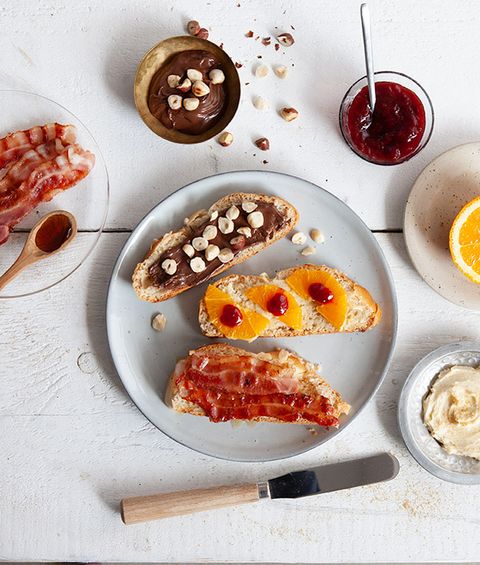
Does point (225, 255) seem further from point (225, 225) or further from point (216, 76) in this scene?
Answer: point (216, 76)

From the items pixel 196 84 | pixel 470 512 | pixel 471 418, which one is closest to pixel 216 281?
pixel 196 84

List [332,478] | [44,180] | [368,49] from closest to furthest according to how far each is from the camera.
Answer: [368,49], [44,180], [332,478]

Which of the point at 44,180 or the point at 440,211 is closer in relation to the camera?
the point at 44,180

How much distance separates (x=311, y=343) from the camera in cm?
259

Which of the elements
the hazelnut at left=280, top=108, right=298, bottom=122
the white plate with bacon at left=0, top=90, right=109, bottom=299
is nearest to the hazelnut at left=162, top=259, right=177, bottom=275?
the white plate with bacon at left=0, top=90, right=109, bottom=299

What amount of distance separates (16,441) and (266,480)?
102cm

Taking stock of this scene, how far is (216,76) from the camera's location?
2439 mm

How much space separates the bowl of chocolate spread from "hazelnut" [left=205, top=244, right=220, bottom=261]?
1.37ft

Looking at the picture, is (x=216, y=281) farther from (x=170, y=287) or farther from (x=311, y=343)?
(x=311, y=343)

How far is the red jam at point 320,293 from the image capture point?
2.44 meters

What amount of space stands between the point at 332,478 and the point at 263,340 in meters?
0.61

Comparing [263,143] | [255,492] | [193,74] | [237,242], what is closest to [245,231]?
[237,242]

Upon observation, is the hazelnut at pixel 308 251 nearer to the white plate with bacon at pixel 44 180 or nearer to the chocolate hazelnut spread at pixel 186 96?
the chocolate hazelnut spread at pixel 186 96

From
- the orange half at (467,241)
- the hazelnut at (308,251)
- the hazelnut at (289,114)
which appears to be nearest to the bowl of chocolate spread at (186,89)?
the hazelnut at (289,114)
